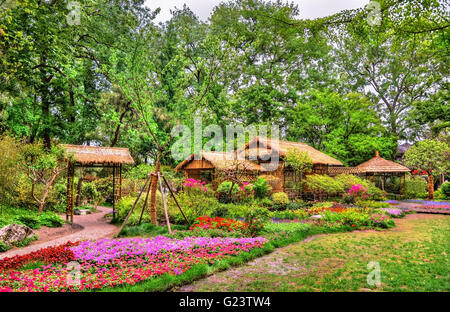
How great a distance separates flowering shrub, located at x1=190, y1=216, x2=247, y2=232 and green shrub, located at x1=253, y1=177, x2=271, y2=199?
6.57 meters

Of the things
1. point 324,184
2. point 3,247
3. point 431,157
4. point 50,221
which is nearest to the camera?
point 3,247

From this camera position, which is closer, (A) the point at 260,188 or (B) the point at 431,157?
(A) the point at 260,188

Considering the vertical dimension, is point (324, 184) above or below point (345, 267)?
above

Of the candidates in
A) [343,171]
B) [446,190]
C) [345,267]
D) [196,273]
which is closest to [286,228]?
[345,267]

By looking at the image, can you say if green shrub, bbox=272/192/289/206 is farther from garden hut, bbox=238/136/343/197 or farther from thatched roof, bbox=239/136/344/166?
thatched roof, bbox=239/136/344/166

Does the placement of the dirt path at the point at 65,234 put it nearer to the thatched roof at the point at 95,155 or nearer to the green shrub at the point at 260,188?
the thatched roof at the point at 95,155

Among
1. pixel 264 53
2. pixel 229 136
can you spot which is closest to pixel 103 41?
pixel 229 136

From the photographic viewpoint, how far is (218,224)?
1049cm

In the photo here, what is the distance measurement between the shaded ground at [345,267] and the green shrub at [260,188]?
7482mm

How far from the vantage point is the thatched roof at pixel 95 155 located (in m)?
12.8

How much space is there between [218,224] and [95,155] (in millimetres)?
7352

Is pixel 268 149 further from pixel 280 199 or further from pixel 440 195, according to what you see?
pixel 440 195

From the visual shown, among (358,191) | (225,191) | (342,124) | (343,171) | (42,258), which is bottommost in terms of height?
(42,258)
